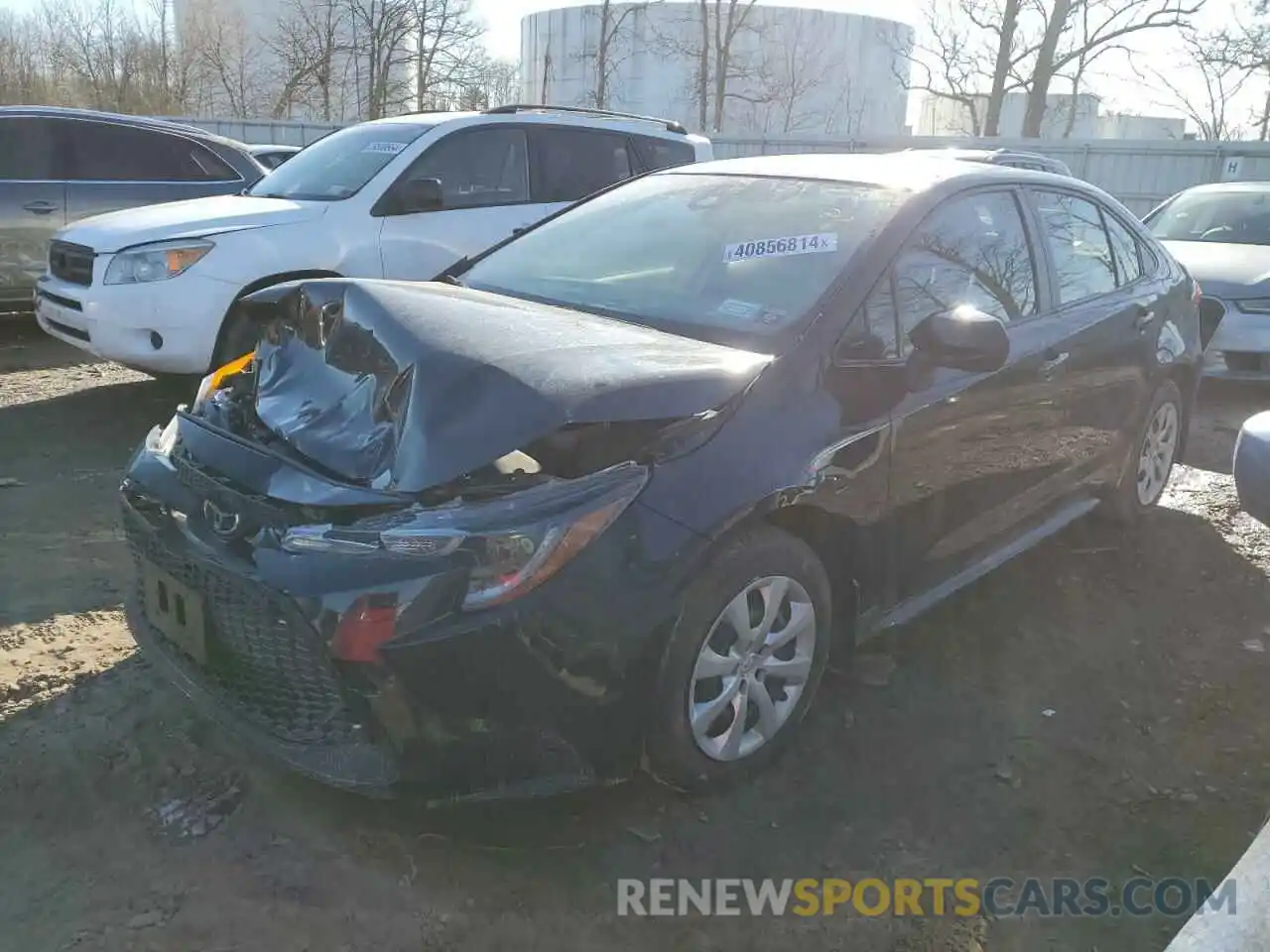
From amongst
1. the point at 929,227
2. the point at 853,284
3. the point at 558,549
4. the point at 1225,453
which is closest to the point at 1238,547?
the point at 1225,453

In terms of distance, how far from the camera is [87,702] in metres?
2.99

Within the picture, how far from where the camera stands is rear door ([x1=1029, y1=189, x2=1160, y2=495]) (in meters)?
3.91

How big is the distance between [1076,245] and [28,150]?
23.7ft

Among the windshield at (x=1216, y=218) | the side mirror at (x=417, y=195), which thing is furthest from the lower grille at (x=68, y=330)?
the windshield at (x=1216, y=218)

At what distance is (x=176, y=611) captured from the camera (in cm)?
255

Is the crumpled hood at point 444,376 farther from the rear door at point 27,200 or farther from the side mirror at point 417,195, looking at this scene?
the rear door at point 27,200

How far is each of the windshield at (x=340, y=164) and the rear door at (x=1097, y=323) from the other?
384cm

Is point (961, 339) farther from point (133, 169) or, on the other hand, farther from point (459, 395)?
point (133, 169)

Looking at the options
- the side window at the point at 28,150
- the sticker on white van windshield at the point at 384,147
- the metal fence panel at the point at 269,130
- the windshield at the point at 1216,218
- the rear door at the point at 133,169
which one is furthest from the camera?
the metal fence panel at the point at 269,130

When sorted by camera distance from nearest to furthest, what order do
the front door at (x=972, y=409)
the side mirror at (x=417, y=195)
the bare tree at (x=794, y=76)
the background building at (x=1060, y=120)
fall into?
the front door at (x=972, y=409)
the side mirror at (x=417, y=195)
the background building at (x=1060, y=120)
the bare tree at (x=794, y=76)

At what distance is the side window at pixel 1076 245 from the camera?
394 centimetres

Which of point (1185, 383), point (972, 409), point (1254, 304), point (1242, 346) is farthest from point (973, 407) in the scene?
point (1254, 304)

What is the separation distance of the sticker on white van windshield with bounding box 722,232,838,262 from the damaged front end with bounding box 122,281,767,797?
67cm

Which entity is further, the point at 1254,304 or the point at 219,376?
the point at 1254,304
